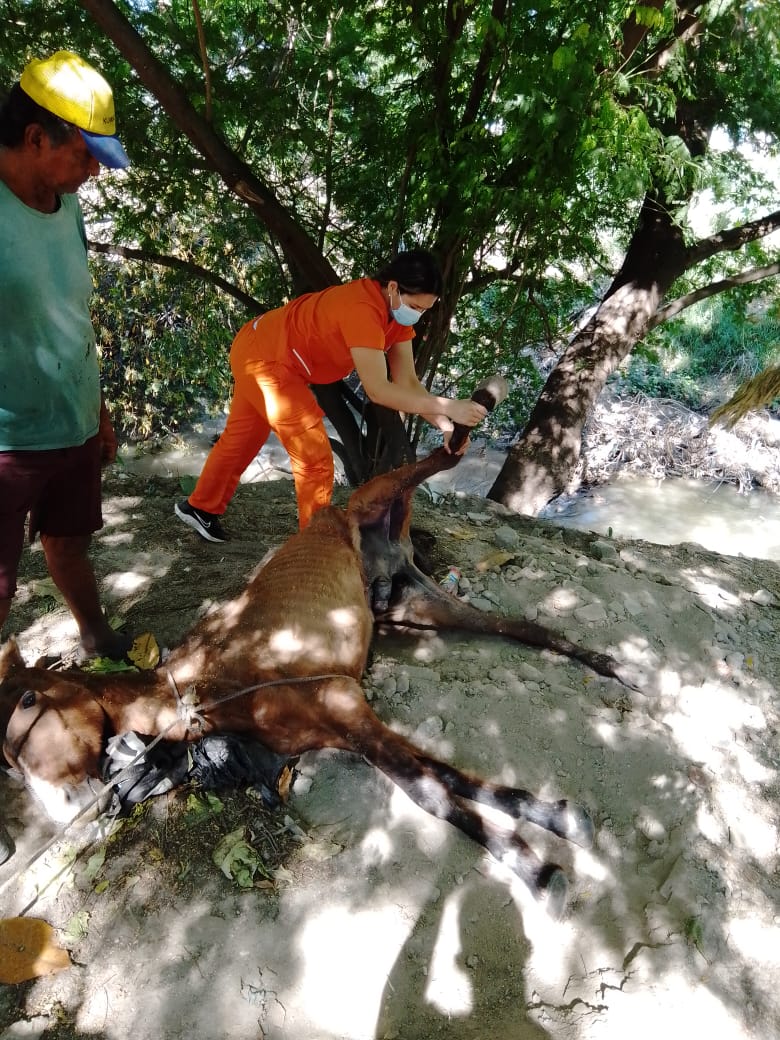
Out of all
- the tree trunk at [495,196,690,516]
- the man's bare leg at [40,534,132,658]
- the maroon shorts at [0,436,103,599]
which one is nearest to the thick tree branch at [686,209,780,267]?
the tree trunk at [495,196,690,516]

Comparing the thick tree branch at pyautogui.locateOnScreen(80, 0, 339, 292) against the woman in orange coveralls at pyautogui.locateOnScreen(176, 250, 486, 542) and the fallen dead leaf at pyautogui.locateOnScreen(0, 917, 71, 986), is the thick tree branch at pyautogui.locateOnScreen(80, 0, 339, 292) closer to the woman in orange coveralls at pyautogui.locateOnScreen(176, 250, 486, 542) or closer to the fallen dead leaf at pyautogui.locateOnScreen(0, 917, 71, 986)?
the woman in orange coveralls at pyautogui.locateOnScreen(176, 250, 486, 542)

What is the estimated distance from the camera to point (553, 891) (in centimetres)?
198

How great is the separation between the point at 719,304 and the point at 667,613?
9.09 meters

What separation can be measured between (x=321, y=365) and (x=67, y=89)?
159cm

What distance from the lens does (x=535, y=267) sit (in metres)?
4.69

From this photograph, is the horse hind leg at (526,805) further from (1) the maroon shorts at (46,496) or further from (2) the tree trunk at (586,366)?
(2) the tree trunk at (586,366)

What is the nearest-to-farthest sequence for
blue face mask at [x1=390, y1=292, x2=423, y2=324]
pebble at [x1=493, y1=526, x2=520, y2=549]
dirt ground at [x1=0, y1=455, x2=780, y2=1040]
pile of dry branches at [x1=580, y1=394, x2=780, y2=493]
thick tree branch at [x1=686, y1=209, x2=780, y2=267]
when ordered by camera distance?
dirt ground at [x1=0, y1=455, x2=780, y2=1040], blue face mask at [x1=390, y1=292, x2=423, y2=324], pebble at [x1=493, y1=526, x2=520, y2=549], thick tree branch at [x1=686, y1=209, x2=780, y2=267], pile of dry branches at [x1=580, y1=394, x2=780, y2=493]

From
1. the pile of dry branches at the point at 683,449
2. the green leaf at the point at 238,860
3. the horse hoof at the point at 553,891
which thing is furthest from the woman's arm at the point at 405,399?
the pile of dry branches at the point at 683,449

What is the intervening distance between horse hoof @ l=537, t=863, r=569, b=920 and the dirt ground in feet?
0.20

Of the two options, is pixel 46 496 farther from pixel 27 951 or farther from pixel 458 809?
pixel 458 809

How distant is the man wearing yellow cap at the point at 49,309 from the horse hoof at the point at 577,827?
211cm

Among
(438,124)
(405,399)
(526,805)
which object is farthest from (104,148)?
(526,805)

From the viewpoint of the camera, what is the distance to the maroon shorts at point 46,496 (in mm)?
2180

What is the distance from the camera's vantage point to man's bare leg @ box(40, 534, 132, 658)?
2611mm
